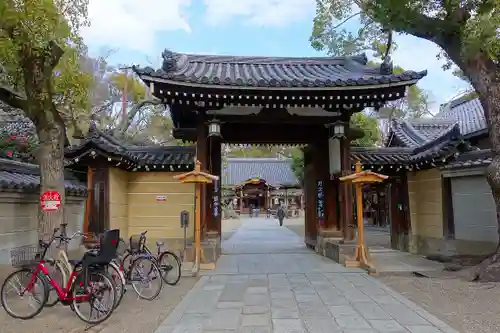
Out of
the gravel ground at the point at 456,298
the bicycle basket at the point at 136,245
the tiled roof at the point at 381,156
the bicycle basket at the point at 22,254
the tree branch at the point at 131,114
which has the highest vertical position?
the tree branch at the point at 131,114

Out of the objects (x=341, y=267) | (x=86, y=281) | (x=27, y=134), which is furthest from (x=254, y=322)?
(x=27, y=134)

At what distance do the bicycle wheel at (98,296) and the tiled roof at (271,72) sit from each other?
490cm

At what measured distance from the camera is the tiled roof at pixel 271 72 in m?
9.05

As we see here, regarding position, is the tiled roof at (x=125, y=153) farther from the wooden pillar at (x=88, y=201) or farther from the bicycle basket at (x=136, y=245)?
the bicycle basket at (x=136, y=245)

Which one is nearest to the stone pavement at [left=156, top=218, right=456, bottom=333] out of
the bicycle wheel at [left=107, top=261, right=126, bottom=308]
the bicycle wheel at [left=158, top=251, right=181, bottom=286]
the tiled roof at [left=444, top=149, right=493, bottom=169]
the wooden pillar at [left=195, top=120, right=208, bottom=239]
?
the bicycle wheel at [left=158, top=251, right=181, bottom=286]

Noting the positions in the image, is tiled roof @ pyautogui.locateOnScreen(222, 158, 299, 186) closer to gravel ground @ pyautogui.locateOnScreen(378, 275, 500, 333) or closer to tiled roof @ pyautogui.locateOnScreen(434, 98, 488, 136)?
tiled roof @ pyautogui.locateOnScreen(434, 98, 488, 136)

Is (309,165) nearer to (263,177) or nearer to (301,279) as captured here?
(301,279)

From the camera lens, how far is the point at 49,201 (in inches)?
259

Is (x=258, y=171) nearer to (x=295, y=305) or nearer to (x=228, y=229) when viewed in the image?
(x=228, y=229)

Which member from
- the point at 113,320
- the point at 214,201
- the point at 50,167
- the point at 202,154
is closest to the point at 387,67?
the point at 202,154

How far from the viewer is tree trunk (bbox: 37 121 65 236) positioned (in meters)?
6.59

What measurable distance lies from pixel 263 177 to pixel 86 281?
3915 cm

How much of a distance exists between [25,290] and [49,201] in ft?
5.88

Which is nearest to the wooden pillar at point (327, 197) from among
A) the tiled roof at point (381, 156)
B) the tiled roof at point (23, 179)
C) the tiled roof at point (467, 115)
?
the tiled roof at point (381, 156)
